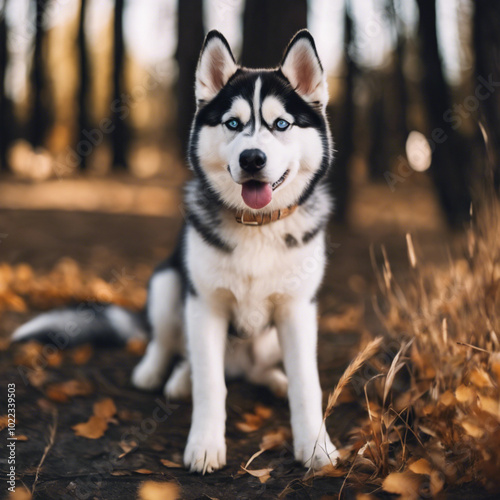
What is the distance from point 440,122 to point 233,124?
4.69m

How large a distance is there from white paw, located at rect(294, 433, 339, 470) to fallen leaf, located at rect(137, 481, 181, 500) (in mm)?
547

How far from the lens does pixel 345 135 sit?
856 centimetres

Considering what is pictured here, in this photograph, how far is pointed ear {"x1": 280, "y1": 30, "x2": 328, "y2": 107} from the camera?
2381 millimetres

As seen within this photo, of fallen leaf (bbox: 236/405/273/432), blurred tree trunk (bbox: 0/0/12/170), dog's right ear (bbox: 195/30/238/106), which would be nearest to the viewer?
dog's right ear (bbox: 195/30/238/106)

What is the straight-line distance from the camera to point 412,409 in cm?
246

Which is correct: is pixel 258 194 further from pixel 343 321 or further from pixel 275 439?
pixel 343 321

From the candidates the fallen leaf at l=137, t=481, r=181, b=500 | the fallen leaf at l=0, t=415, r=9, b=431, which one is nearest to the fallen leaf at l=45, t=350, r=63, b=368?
the fallen leaf at l=0, t=415, r=9, b=431

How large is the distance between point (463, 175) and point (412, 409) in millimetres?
4526

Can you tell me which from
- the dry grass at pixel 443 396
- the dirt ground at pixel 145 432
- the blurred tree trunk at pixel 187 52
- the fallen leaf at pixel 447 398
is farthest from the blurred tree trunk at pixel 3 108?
the fallen leaf at pixel 447 398

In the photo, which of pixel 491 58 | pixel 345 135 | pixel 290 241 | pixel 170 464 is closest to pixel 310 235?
pixel 290 241

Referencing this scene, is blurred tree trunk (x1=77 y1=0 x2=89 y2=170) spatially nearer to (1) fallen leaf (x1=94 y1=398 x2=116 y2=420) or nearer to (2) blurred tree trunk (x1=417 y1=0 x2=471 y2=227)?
(2) blurred tree trunk (x1=417 y1=0 x2=471 y2=227)

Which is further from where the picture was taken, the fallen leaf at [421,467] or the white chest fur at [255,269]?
the white chest fur at [255,269]

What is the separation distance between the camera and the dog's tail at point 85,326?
326cm

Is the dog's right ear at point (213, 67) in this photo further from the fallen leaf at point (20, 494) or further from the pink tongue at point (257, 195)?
the fallen leaf at point (20, 494)
